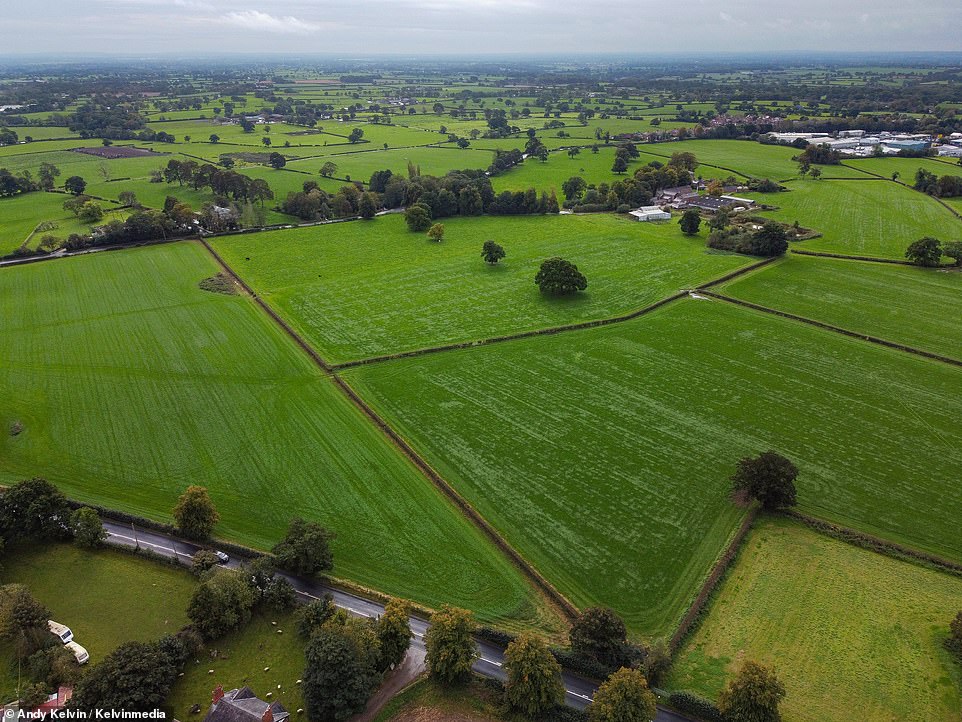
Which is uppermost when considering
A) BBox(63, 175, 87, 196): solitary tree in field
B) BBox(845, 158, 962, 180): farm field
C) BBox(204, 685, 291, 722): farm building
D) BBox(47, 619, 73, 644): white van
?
BBox(845, 158, 962, 180): farm field

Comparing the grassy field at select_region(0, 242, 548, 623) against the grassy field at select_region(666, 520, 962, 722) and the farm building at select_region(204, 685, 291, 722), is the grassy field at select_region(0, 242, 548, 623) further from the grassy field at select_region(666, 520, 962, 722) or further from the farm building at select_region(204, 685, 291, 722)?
the grassy field at select_region(666, 520, 962, 722)

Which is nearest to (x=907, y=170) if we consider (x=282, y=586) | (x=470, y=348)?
(x=470, y=348)

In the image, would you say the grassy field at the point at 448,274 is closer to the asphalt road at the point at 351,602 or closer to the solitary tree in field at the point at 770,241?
the solitary tree in field at the point at 770,241

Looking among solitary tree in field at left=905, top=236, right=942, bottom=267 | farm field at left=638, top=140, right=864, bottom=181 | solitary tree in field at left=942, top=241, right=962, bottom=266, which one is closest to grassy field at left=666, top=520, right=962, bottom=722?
solitary tree in field at left=905, top=236, right=942, bottom=267

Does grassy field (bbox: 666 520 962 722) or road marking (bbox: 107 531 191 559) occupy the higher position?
grassy field (bbox: 666 520 962 722)

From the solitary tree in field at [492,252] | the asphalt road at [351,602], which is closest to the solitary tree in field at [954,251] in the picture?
the solitary tree in field at [492,252]

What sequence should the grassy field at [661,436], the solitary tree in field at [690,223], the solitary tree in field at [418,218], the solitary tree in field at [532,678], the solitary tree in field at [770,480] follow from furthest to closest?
the solitary tree in field at [418,218] → the solitary tree in field at [690,223] → the solitary tree in field at [770,480] → the grassy field at [661,436] → the solitary tree in field at [532,678]

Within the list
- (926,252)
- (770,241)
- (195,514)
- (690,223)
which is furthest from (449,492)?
(926,252)
